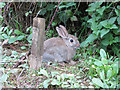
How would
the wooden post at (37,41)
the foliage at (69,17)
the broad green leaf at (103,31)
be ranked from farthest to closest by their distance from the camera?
1. the foliage at (69,17)
2. the broad green leaf at (103,31)
3. the wooden post at (37,41)

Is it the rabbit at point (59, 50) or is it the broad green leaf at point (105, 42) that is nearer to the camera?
the broad green leaf at point (105, 42)

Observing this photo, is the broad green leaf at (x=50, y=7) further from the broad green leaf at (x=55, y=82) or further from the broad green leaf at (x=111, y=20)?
the broad green leaf at (x=55, y=82)

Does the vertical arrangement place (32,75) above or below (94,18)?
below

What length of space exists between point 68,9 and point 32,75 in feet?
8.42

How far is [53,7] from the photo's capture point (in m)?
4.98

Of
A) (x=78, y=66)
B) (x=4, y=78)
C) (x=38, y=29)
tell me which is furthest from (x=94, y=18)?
(x=4, y=78)

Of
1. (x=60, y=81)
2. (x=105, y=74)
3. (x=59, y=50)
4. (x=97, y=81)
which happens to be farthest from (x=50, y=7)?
(x=97, y=81)

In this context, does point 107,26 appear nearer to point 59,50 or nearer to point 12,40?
point 59,50

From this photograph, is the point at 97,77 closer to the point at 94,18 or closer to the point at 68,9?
the point at 94,18

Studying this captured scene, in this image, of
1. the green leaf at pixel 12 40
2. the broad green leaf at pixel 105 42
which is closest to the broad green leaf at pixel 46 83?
the broad green leaf at pixel 105 42

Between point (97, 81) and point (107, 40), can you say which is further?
point (107, 40)

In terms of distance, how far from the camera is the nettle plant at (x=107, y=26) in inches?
139

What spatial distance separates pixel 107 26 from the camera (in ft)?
11.5

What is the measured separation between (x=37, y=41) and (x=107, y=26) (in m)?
1.43
